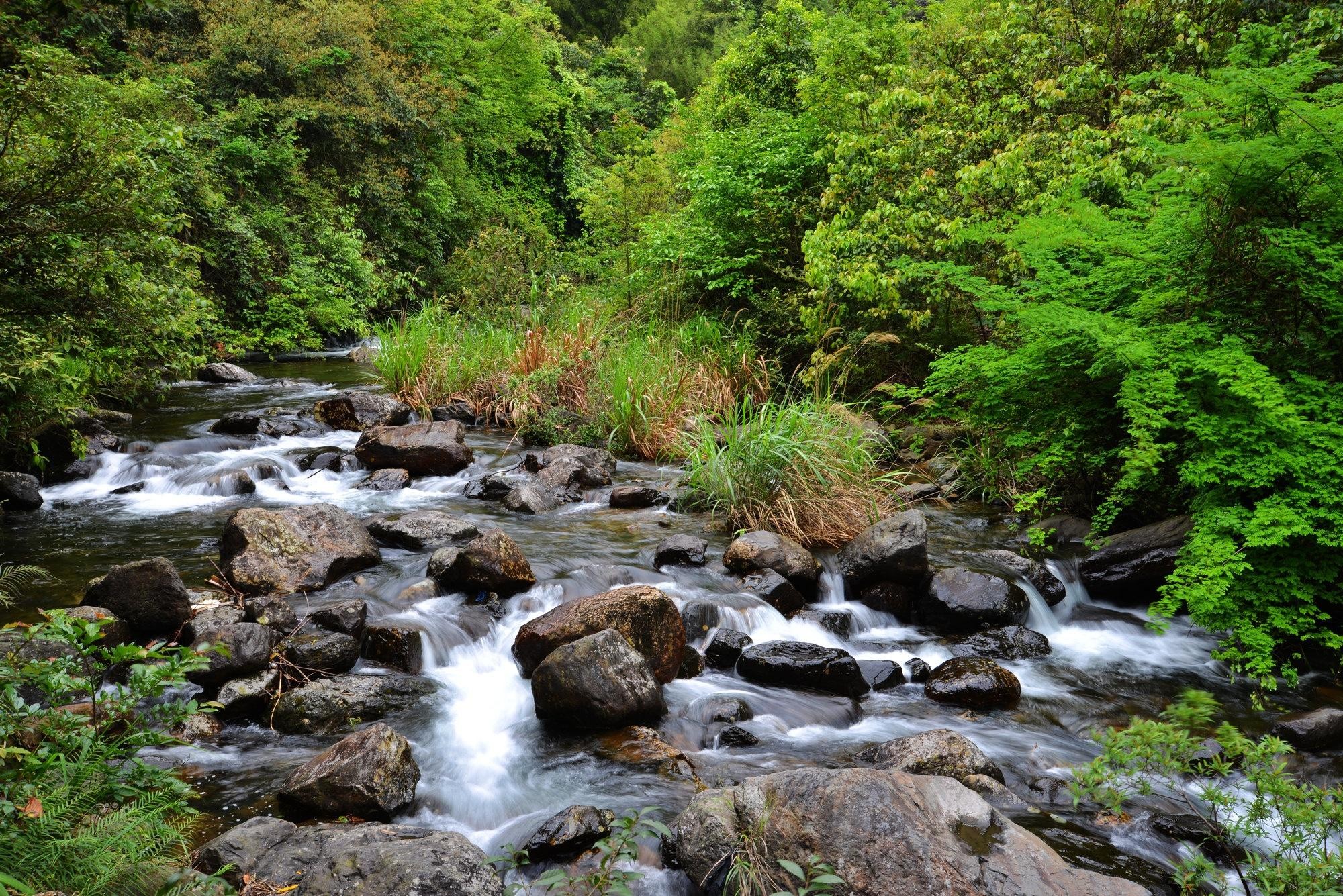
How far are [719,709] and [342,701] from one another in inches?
88.6

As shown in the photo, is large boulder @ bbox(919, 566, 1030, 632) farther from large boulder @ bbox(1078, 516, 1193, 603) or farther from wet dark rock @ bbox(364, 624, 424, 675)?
wet dark rock @ bbox(364, 624, 424, 675)

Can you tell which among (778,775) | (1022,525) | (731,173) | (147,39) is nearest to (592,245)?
(731,173)

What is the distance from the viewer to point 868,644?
609cm

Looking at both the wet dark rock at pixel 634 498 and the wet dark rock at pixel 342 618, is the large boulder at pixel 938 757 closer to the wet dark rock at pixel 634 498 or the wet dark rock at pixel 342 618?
the wet dark rock at pixel 342 618

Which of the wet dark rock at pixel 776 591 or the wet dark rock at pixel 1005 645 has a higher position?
the wet dark rock at pixel 776 591

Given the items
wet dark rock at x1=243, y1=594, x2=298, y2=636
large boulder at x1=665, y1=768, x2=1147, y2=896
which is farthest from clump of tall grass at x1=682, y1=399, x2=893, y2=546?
large boulder at x1=665, y1=768, x2=1147, y2=896

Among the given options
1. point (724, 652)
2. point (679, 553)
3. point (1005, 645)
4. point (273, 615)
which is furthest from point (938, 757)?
point (273, 615)

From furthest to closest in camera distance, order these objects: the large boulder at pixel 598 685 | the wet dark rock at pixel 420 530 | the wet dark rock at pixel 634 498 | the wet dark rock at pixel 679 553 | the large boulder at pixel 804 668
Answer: the wet dark rock at pixel 634 498, the wet dark rock at pixel 420 530, the wet dark rock at pixel 679 553, the large boulder at pixel 804 668, the large boulder at pixel 598 685

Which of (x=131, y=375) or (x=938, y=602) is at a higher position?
(x=131, y=375)

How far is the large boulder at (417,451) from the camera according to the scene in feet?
31.4

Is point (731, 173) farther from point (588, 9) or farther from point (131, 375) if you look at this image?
point (588, 9)

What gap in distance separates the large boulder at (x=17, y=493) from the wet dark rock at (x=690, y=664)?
6.85 metres

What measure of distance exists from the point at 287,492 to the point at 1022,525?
7.96 metres

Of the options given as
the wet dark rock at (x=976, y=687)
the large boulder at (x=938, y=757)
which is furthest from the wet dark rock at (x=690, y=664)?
the wet dark rock at (x=976, y=687)
